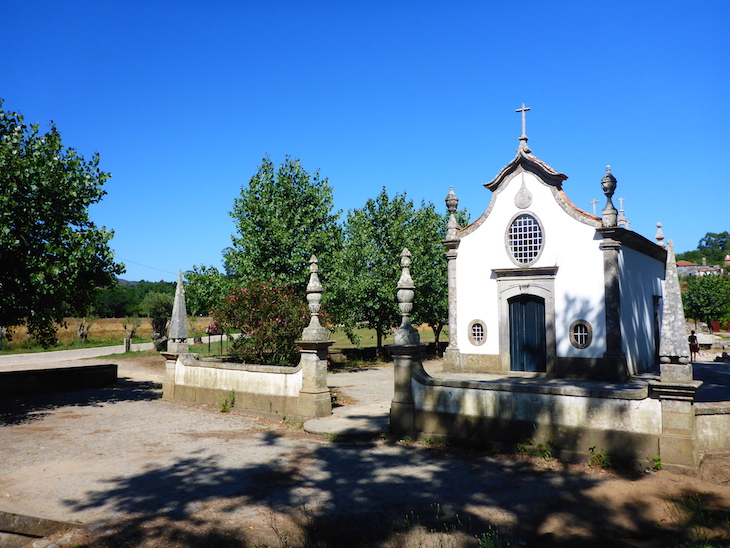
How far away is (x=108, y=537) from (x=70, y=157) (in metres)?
10.8

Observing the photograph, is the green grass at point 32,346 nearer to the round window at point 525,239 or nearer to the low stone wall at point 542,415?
the round window at point 525,239

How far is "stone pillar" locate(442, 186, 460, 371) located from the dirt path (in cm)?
1000

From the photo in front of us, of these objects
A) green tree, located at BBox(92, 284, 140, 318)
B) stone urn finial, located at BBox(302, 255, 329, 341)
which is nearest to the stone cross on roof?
stone urn finial, located at BBox(302, 255, 329, 341)

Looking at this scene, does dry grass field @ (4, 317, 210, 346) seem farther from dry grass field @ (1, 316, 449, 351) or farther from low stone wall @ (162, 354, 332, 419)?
low stone wall @ (162, 354, 332, 419)

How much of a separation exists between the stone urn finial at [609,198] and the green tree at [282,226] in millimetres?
10227

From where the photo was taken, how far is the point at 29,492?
682 centimetres

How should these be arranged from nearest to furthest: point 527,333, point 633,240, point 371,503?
point 371,503, point 633,240, point 527,333

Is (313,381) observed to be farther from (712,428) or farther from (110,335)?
(110,335)

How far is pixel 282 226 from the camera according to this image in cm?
2008

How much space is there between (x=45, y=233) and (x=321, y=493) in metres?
10.0

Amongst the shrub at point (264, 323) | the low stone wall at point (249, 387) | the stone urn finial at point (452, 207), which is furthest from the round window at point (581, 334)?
the low stone wall at point (249, 387)

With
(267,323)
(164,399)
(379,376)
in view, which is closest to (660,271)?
(379,376)

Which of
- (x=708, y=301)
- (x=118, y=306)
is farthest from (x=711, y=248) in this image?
(x=118, y=306)

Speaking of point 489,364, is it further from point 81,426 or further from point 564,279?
point 81,426
